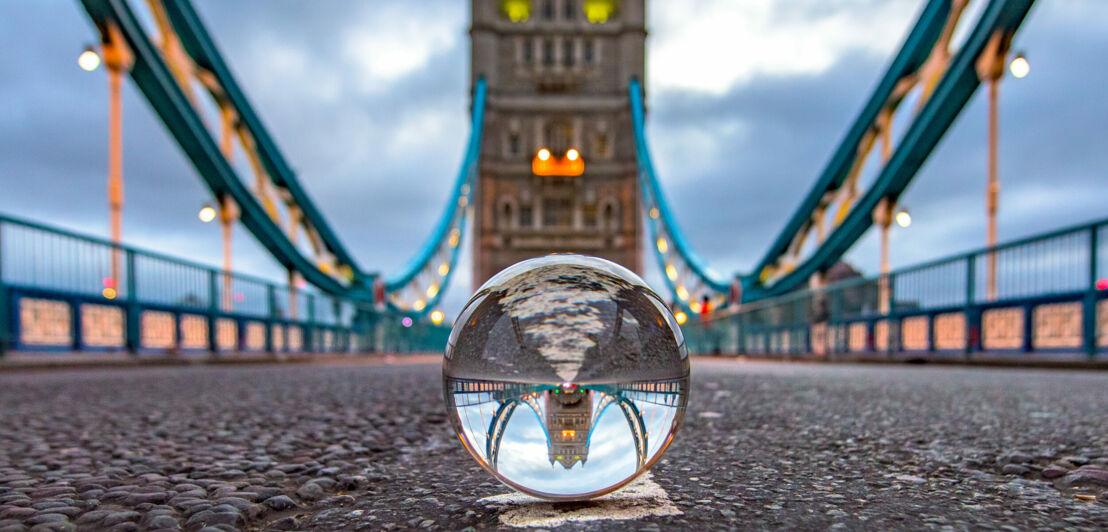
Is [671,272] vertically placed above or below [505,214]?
below

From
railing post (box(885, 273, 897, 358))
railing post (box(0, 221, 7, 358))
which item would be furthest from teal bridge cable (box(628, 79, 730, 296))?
railing post (box(0, 221, 7, 358))

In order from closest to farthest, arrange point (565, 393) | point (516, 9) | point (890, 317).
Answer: point (565, 393) < point (890, 317) < point (516, 9)

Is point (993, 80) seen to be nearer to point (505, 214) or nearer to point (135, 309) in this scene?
point (135, 309)

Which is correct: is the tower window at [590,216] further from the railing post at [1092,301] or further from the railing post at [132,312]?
the railing post at [1092,301]

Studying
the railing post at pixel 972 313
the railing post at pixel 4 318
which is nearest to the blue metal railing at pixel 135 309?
the railing post at pixel 4 318

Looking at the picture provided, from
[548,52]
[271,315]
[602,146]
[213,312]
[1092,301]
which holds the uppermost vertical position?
[548,52]

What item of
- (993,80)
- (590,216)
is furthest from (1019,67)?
(590,216)
